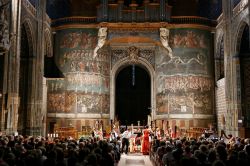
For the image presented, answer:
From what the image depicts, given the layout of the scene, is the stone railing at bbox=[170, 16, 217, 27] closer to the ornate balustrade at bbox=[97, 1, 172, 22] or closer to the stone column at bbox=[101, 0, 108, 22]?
the ornate balustrade at bbox=[97, 1, 172, 22]

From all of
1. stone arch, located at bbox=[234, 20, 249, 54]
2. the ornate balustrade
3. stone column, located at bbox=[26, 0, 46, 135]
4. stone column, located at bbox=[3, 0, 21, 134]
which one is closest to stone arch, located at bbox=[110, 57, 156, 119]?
the ornate balustrade

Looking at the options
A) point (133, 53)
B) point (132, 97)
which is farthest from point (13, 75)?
point (132, 97)

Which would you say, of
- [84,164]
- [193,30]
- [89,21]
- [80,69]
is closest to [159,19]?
[193,30]

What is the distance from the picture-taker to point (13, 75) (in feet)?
69.3

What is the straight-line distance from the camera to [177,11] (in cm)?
3528

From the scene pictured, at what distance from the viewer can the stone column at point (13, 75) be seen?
808 inches

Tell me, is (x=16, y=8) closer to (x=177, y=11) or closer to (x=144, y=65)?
(x=144, y=65)

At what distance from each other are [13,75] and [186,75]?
621 inches

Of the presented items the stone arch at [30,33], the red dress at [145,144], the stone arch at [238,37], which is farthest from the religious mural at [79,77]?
the stone arch at [238,37]

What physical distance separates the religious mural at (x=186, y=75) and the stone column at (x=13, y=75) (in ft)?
47.1

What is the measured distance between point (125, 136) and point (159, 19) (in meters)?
13.2

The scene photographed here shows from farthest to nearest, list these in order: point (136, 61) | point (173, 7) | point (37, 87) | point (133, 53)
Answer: point (173, 7)
point (136, 61)
point (133, 53)
point (37, 87)

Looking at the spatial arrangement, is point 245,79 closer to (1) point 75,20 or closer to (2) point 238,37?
(2) point 238,37

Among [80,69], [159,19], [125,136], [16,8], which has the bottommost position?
[125,136]
